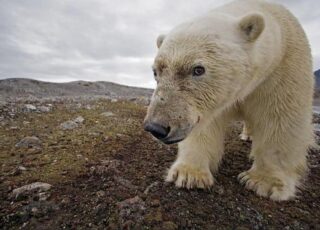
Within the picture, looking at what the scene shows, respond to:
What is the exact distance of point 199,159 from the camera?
3.08 metres

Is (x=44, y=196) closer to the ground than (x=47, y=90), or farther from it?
closer to the ground

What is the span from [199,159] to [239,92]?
2.33 feet

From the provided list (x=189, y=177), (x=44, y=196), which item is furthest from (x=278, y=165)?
(x=44, y=196)

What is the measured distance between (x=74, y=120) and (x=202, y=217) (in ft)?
9.55

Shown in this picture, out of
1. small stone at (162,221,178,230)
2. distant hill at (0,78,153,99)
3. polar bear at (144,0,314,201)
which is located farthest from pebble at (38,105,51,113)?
small stone at (162,221,178,230)

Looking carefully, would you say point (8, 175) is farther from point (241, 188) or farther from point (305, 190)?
point (305, 190)

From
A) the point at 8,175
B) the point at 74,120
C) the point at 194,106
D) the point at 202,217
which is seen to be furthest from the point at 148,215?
the point at 74,120

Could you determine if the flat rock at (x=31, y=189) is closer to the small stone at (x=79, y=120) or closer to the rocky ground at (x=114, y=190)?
the rocky ground at (x=114, y=190)

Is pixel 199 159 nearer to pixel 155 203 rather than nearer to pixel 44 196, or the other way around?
pixel 155 203

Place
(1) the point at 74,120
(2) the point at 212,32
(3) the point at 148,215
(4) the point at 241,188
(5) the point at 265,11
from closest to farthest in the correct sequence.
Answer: (3) the point at 148,215
(2) the point at 212,32
(4) the point at 241,188
(5) the point at 265,11
(1) the point at 74,120

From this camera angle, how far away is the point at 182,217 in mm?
2242

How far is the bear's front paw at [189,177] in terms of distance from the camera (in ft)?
9.05

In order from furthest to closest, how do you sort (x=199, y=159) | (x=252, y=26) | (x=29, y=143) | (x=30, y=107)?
1. (x=30, y=107)
2. (x=29, y=143)
3. (x=199, y=159)
4. (x=252, y=26)

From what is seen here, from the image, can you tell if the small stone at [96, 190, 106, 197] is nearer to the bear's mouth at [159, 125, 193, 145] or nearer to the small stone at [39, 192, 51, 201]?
the small stone at [39, 192, 51, 201]
